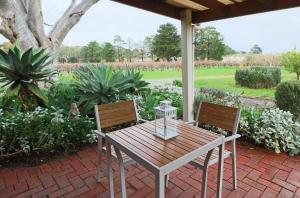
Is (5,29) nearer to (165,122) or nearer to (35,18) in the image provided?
(35,18)

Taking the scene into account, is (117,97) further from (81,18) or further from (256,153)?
(81,18)

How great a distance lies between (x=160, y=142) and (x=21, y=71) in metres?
2.37

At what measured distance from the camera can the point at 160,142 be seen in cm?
149

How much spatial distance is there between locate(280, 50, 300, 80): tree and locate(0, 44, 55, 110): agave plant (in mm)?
3562

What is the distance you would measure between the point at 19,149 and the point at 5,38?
3.62 metres

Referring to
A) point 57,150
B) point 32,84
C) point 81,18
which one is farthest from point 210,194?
point 81,18

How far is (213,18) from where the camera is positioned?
3.13m

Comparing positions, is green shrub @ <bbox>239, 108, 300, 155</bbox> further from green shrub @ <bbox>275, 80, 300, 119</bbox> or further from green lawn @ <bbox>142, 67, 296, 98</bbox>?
green lawn @ <bbox>142, 67, 296, 98</bbox>

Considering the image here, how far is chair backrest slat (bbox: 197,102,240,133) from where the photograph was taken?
184 cm

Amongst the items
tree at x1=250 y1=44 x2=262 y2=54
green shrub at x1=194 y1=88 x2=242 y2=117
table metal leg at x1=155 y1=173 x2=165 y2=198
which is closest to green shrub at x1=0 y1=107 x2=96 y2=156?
table metal leg at x1=155 y1=173 x2=165 y2=198

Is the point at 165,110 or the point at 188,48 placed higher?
the point at 188,48

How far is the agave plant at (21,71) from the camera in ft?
8.98

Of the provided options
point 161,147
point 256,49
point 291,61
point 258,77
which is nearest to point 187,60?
point 256,49

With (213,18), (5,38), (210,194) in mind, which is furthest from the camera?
(5,38)
